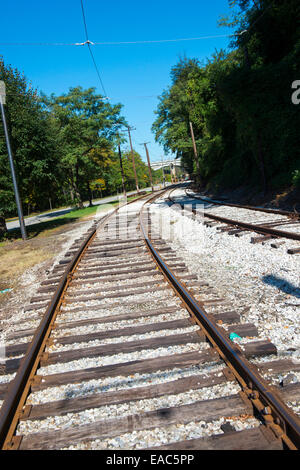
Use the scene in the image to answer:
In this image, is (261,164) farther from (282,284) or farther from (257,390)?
(257,390)

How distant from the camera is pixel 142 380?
2.68 m

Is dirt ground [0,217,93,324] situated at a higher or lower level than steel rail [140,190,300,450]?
lower

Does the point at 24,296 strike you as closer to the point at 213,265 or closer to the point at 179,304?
the point at 179,304

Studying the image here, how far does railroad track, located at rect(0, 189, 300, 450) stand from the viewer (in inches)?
80.6

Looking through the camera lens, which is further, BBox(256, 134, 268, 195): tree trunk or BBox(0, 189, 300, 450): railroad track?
BBox(256, 134, 268, 195): tree trunk

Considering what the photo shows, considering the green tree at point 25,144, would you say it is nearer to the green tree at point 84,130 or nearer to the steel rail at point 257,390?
the green tree at point 84,130

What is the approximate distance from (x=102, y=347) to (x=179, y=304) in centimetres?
136

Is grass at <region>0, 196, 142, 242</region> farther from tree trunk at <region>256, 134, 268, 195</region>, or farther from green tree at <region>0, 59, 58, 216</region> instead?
tree trunk at <region>256, 134, 268, 195</region>

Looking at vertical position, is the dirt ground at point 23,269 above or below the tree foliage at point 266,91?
below

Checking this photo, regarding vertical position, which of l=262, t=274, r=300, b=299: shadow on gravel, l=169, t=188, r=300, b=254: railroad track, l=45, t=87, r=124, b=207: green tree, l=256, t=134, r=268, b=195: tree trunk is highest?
l=45, t=87, r=124, b=207: green tree

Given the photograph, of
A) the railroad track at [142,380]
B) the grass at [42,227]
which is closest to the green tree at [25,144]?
the grass at [42,227]

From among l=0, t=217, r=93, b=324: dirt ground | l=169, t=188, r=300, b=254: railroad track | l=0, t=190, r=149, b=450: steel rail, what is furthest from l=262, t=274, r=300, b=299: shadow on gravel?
l=0, t=217, r=93, b=324: dirt ground

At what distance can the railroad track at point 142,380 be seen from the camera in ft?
6.72

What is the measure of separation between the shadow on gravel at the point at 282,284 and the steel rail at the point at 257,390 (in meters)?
1.55
